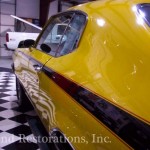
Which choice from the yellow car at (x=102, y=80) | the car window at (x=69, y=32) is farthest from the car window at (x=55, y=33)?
the yellow car at (x=102, y=80)

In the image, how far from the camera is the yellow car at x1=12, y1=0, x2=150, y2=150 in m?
1.11

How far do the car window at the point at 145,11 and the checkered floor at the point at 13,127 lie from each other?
189 cm

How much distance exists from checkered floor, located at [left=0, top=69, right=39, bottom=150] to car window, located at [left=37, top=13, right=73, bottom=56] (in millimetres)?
1089

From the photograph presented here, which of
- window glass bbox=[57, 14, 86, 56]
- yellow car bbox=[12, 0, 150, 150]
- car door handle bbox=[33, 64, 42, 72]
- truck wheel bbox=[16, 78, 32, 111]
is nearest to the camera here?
yellow car bbox=[12, 0, 150, 150]

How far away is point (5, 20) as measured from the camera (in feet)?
42.5

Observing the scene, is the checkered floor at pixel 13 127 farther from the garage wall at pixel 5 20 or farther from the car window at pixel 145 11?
the garage wall at pixel 5 20

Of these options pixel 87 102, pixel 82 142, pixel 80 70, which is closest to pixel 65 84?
pixel 80 70

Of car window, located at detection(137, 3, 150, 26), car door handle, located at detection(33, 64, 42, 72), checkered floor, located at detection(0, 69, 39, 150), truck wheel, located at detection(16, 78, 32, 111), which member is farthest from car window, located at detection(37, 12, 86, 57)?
truck wheel, located at detection(16, 78, 32, 111)

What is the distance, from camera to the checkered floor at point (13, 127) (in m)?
2.91

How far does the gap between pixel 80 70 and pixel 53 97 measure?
38 cm

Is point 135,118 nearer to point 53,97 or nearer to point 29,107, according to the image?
point 53,97

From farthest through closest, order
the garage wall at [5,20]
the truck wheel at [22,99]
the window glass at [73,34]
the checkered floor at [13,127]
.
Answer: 1. the garage wall at [5,20]
2. the truck wheel at [22,99]
3. the checkered floor at [13,127]
4. the window glass at [73,34]

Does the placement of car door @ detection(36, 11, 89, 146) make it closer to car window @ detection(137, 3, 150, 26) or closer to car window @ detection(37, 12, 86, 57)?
car window @ detection(37, 12, 86, 57)

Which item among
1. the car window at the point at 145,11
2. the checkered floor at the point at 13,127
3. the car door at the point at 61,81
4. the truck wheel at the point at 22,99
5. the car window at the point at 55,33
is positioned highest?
the car window at the point at 145,11
